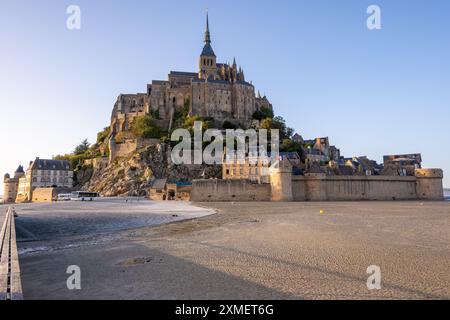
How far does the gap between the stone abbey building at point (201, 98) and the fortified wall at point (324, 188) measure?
28.9m

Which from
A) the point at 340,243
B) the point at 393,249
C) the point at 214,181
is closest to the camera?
the point at 393,249

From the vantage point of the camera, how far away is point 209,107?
76.1 metres

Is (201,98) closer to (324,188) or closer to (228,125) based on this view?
(228,125)

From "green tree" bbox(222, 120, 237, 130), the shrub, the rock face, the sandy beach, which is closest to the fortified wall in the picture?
the rock face

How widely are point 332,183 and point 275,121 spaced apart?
85.0 feet

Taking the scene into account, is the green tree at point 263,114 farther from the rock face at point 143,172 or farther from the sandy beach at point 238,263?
the sandy beach at point 238,263

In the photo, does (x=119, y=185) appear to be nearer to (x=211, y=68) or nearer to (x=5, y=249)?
(x=211, y=68)

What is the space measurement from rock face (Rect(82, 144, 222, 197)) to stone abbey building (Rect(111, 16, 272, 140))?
43.3ft

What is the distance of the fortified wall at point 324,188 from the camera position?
153 ft

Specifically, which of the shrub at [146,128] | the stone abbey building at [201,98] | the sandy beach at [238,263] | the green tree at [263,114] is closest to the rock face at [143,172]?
the shrub at [146,128]

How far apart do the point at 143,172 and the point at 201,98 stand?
24.5 m

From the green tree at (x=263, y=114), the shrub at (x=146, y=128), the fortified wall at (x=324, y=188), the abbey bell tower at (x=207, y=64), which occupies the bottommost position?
the fortified wall at (x=324, y=188)

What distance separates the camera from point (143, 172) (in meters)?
61.2
